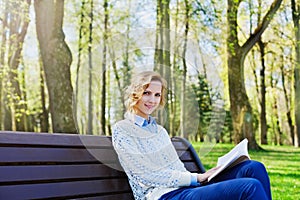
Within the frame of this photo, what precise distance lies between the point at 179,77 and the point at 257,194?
1.25 m

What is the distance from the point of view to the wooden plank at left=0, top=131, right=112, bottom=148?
197 cm

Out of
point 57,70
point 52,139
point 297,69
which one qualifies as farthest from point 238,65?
point 52,139

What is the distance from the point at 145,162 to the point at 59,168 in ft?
1.35

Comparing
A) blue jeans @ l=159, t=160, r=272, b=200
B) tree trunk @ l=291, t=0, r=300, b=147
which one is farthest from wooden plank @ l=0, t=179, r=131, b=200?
tree trunk @ l=291, t=0, r=300, b=147

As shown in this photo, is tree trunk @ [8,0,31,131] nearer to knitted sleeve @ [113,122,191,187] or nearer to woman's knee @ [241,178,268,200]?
knitted sleeve @ [113,122,191,187]

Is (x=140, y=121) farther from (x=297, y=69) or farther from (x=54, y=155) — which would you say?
(x=297, y=69)

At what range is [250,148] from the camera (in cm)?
1205

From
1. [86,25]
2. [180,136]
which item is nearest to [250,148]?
[86,25]

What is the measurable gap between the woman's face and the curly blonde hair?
18mm

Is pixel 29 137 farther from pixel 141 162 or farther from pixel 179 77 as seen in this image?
pixel 179 77

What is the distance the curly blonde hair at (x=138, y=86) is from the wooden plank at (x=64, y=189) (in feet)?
1.27

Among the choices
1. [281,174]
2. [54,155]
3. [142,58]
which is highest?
[142,58]

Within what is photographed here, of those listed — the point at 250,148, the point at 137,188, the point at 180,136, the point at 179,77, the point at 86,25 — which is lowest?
the point at 250,148

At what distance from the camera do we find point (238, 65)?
11.2m
